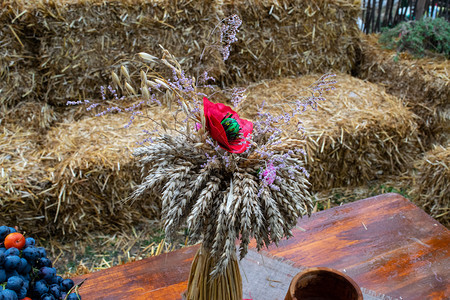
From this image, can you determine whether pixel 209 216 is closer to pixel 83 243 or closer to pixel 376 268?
pixel 376 268

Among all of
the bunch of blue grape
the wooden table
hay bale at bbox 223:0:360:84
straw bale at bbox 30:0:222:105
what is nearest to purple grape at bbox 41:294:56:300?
the bunch of blue grape

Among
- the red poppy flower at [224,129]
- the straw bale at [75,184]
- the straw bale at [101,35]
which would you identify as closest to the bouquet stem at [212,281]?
the red poppy flower at [224,129]

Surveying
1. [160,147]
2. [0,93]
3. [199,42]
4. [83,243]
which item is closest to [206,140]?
[160,147]

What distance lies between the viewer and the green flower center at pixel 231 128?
0.64 meters

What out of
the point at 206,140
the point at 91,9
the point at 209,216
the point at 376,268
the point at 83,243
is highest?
the point at 91,9

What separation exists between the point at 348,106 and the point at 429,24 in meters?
1.10

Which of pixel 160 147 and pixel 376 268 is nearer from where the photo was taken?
pixel 160 147

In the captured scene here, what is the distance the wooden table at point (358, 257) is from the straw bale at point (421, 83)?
1.63 meters

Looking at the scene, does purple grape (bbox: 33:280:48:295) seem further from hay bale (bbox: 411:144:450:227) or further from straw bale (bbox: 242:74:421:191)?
hay bale (bbox: 411:144:450:227)

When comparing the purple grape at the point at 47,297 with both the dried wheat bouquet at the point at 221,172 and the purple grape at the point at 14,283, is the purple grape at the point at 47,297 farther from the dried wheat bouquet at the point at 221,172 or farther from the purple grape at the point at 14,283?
the dried wheat bouquet at the point at 221,172

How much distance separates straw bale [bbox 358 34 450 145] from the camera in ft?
8.34

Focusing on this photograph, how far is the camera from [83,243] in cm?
196

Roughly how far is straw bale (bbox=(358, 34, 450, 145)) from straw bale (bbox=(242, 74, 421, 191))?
0.19 metres

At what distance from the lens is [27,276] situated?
70cm
